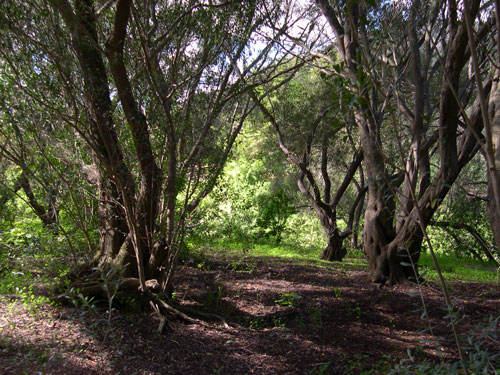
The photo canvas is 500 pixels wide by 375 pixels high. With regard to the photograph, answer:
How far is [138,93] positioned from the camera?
4.56 metres

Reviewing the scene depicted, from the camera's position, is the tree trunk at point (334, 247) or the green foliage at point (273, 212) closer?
the tree trunk at point (334, 247)

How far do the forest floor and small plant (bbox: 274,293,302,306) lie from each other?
0.06 ft

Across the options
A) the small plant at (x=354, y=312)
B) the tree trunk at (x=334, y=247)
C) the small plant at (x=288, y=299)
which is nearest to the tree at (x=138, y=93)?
the small plant at (x=288, y=299)

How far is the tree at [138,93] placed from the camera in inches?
156

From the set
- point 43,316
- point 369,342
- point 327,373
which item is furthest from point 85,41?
point 369,342

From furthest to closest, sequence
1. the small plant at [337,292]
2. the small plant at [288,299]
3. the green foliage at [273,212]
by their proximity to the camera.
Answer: the green foliage at [273,212] < the small plant at [337,292] < the small plant at [288,299]

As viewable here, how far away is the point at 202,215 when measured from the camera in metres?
5.52

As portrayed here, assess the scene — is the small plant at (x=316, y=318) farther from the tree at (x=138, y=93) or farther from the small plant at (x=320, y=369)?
the tree at (x=138, y=93)

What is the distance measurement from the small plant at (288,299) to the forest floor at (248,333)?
0.02 metres

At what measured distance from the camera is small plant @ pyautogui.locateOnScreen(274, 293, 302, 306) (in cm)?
547

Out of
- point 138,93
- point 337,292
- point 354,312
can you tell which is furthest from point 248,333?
point 138,93

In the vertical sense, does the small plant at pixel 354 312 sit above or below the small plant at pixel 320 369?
above

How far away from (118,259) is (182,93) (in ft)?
6.93

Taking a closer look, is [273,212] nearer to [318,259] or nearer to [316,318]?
[318,259]
